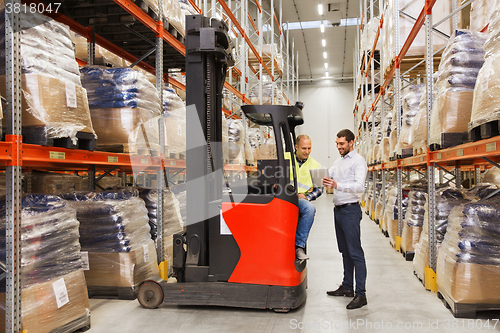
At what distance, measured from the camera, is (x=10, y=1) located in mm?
2664

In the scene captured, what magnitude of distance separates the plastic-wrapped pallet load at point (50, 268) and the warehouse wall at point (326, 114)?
23.2 meters

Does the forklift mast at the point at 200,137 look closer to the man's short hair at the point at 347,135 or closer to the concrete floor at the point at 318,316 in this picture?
the concrete floor at the point at 318,316

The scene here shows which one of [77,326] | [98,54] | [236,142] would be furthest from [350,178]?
[236,142]

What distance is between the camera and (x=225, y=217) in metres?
3.73

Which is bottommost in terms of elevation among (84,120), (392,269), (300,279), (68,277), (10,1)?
(392,269)

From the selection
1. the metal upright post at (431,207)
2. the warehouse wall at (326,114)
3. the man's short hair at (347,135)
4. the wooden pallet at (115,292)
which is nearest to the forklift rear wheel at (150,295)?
the wooden pallet at (115,292)

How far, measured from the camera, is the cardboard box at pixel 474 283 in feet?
11.0

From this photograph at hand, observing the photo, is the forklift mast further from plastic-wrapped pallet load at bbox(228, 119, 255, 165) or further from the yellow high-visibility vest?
plastic-wrapped pallet load at bbox(228, 119, 255, 165)

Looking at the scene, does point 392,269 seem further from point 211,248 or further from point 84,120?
point 84,120

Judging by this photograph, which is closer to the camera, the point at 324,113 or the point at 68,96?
the point at 68,96

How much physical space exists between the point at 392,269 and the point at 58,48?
5062 millimetres

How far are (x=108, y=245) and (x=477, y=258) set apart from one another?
12.1 ft

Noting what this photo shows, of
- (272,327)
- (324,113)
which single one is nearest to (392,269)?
(272,327)

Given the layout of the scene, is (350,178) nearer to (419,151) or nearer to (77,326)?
(419,151)
